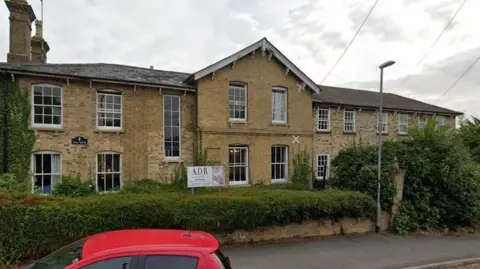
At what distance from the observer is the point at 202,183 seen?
11586 mm

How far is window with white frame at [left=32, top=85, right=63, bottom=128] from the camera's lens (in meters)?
13.1

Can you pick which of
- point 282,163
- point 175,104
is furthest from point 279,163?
point 175,104

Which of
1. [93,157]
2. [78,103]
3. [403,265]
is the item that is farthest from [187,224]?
[78,103]

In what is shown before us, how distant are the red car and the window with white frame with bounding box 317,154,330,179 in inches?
668

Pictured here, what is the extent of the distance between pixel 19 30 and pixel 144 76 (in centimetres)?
565

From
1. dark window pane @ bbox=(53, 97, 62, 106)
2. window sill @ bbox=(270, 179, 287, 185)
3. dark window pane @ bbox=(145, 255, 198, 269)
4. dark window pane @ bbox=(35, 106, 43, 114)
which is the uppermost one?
dark window pane @ bbox=(53, 97, 62, 106)

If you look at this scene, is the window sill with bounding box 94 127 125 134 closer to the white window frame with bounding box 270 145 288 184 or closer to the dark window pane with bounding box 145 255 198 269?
the white window frame with bounding box 270 145 288 184

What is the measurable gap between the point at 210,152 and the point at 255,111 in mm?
3404

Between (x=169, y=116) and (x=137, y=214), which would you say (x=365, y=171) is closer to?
(x=137, y=214)

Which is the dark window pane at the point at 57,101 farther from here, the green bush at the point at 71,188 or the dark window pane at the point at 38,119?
the green bush at the point at 71,188

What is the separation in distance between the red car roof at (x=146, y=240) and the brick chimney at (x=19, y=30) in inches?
547

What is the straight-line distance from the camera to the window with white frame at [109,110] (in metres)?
14.3

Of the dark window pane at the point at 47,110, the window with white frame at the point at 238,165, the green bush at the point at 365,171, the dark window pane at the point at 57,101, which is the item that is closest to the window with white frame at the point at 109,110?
the dark window pane at the point at 57,101

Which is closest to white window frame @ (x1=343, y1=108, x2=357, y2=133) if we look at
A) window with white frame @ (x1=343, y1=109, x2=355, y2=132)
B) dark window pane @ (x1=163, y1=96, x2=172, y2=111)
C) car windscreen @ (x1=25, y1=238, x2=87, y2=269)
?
window with white frame @ (x1=343, y1=109, x2=355, y2=132)
